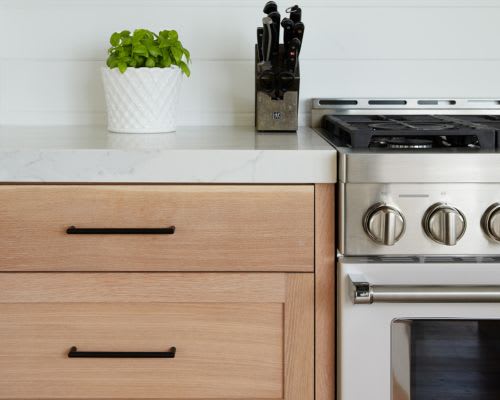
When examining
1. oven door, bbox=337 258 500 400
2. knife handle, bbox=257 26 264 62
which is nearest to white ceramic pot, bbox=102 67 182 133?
knife handle, bbox=257 26 264 62

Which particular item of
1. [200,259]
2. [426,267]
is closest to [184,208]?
[200,259]

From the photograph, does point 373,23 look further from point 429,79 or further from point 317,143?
point 317,143

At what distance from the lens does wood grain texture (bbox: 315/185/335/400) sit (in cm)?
134

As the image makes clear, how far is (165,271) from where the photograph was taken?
1.35 m

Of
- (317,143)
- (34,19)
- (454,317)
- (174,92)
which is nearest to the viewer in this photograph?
(454,317)

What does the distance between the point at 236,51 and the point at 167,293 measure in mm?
821

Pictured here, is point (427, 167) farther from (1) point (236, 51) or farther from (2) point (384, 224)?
(1) point (236, 51)

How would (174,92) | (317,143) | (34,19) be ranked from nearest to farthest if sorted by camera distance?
1. (317,143)
2. (174,92)
3. (34,19)

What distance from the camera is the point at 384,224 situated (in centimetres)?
127

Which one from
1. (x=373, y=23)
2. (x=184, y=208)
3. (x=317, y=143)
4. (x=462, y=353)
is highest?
(x=373, y=23)

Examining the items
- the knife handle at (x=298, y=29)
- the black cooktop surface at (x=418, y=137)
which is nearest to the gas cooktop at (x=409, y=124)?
the black cooktop surface at (x=418, y=137)

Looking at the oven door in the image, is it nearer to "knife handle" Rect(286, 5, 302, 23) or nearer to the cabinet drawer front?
the cabinet drawer front

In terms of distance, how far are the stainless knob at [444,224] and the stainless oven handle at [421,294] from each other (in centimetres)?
9

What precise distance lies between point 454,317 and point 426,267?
10cm
